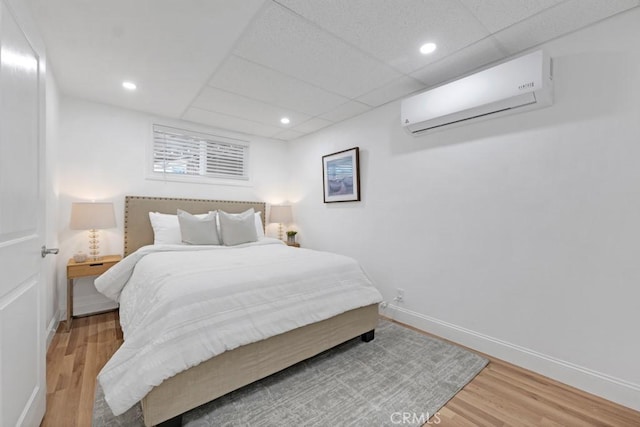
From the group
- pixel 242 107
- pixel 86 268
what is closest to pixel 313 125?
pixel 242 107

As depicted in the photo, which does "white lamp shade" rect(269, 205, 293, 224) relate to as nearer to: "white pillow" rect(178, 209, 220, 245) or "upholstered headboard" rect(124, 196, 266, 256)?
"upholstered headboard" rect(124, 196, 266, 256)

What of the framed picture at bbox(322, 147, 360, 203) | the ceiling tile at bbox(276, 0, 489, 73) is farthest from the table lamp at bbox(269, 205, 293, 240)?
the ceiling tile at bbox(276, 0, 489, 73)

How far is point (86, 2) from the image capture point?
1648 millimetres

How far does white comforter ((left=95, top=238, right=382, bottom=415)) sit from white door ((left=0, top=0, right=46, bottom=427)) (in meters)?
0.33

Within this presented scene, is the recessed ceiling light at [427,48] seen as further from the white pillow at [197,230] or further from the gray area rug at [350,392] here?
the white pillow at [197,230]

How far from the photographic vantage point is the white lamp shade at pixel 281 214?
4.36 meters

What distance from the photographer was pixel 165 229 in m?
3.21

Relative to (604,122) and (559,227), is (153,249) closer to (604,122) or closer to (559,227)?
(559,227)

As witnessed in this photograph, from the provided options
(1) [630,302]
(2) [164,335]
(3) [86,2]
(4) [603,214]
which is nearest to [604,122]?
(4) [603,214]

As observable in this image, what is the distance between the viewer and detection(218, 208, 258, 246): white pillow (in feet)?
10.5

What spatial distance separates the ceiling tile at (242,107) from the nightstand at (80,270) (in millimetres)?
1949

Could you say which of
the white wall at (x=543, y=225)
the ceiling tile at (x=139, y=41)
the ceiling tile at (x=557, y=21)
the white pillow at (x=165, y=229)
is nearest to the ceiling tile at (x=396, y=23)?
the ceiling tile at (x=557, y=21)

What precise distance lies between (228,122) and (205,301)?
9.17ft

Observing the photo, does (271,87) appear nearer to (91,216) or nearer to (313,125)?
(313,125)
